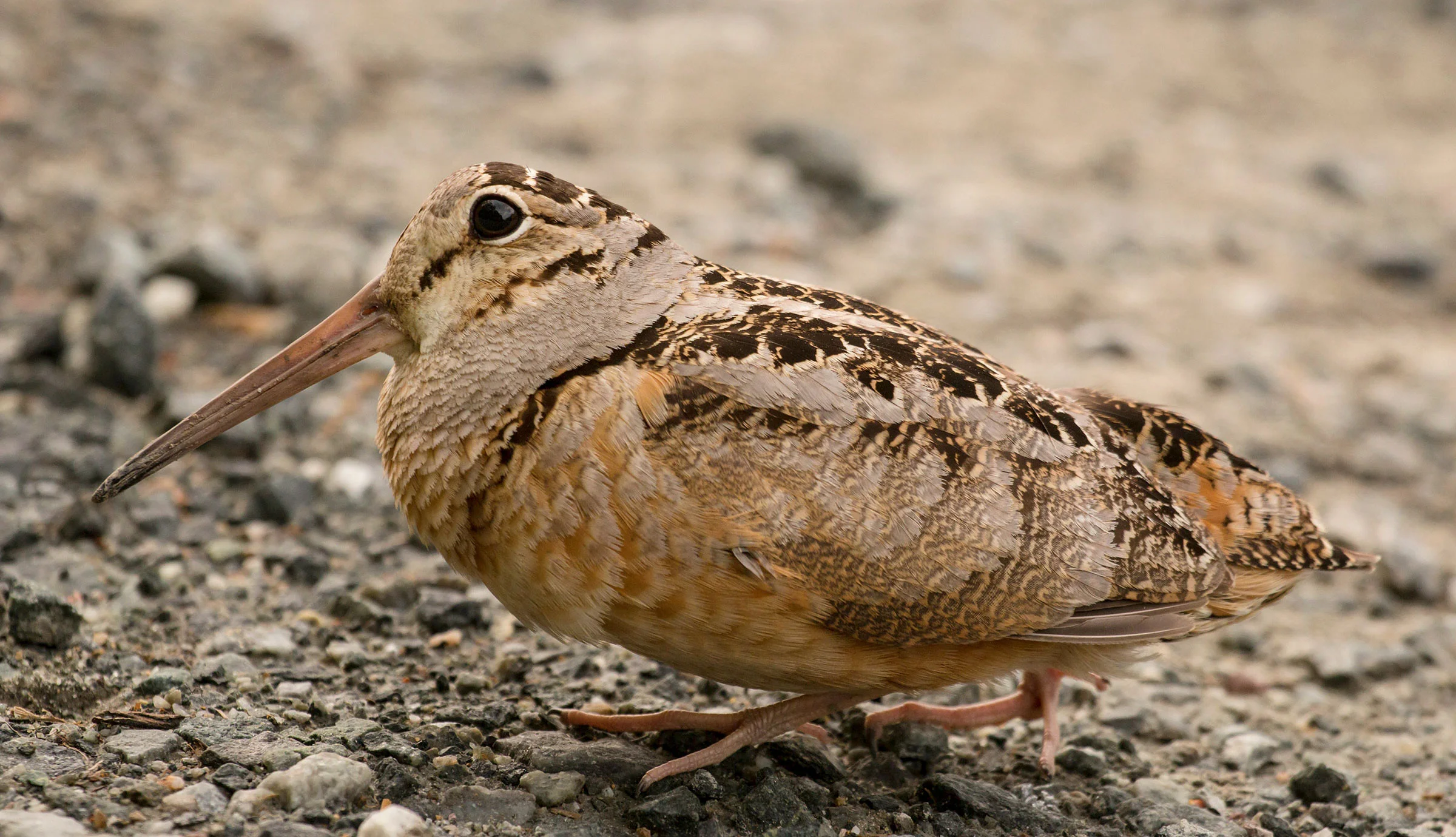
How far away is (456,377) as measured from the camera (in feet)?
13.3

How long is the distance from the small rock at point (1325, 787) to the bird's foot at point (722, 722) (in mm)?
1564

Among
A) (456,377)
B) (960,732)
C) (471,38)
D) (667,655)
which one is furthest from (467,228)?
(471,38)

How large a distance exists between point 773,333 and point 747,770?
1262 mm

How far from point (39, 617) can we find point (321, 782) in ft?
4.02

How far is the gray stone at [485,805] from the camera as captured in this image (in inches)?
148

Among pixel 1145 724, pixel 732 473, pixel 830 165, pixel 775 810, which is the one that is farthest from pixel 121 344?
pixel 830 165

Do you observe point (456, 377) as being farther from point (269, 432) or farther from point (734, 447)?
point (269, 432)

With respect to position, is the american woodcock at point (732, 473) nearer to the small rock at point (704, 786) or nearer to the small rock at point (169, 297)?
the small rock at point (704, 786)

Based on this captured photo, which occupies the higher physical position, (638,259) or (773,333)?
(638,259)

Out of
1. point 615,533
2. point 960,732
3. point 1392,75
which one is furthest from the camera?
point 1392,75

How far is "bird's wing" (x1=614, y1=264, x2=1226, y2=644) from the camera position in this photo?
383 centimetres

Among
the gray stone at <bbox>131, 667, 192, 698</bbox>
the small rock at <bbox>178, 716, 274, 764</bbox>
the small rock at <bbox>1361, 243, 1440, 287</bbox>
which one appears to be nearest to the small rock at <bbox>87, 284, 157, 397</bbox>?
the gray stone at <bbox>131, 667, 192, 698</bbox>

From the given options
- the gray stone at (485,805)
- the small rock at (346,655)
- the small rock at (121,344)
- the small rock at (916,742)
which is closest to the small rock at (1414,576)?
the small rock at (916,742)

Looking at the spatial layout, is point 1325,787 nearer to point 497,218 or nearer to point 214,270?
point 497,218
